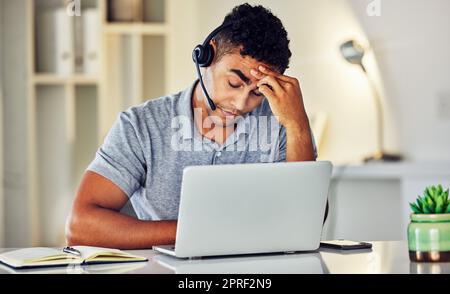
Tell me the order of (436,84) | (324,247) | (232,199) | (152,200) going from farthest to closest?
(436,84)
(152,200)
(324,247)
(232,199)

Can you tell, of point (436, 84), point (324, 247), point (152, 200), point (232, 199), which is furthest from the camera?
point (436, 84)

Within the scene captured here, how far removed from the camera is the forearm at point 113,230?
1.89 m

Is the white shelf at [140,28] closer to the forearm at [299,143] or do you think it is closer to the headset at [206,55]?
the headset at [206,55]

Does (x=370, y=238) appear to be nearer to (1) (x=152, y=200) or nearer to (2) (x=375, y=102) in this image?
(2) (x=375, y=102)

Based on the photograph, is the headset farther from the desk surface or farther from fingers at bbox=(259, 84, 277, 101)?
the desk surface

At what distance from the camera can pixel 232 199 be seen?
5.00 ft

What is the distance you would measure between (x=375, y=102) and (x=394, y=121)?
0.11 meters

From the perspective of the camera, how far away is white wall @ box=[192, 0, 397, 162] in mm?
3332

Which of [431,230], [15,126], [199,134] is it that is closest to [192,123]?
[199,134]

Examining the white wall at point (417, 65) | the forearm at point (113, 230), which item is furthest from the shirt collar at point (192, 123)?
the white wall at point (417, 65)

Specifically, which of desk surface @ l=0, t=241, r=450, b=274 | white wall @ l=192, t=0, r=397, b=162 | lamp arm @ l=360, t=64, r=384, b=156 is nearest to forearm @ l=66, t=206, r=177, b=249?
desk surface @ l=0, t=241, r=450, b=274

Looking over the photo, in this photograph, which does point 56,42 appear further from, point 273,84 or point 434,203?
point 434,203

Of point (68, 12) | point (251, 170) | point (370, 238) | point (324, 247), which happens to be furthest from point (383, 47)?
point (251, 170)

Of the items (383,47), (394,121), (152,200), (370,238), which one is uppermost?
(383,47)
